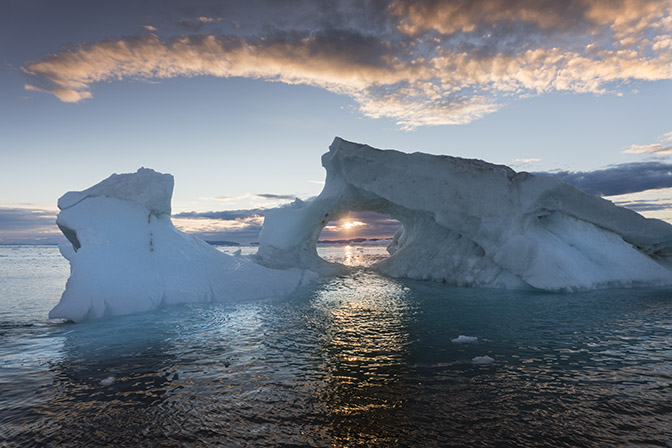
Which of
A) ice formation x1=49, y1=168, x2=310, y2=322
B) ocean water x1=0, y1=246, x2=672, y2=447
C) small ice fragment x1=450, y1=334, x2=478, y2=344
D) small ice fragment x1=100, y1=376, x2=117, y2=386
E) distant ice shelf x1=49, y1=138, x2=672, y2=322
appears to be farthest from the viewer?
distant ice shelf x1=49, y1=138, x2=672, y2=322

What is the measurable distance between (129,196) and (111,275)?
9.91ft

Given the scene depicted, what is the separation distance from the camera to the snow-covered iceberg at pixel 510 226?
520 inches

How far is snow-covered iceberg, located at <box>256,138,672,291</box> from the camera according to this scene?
13.2 m

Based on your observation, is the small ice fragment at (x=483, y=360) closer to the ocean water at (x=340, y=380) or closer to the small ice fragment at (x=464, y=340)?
the ocean water at (x=340, y=380)

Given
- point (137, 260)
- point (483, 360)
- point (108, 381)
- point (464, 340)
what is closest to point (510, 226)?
point (464, 340)

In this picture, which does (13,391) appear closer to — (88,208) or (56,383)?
(56,383)

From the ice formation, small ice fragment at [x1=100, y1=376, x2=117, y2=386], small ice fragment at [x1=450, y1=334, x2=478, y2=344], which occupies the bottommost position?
small ice fragment at [x1=450, y1=334, x2=478, y2=344]

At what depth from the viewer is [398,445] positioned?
3.21m

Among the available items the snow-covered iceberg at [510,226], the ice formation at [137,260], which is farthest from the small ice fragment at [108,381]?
the snow-covered iceberg at [510,226]

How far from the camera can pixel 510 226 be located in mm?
13547

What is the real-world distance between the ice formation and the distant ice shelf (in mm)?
31

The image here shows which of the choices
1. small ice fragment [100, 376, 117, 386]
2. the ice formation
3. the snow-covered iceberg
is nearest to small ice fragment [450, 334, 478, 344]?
small ice fragment [100, 376, 117, 386]

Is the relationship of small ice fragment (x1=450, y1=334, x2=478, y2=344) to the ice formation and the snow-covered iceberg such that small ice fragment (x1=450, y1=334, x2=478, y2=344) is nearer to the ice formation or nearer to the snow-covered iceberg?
the ice formation

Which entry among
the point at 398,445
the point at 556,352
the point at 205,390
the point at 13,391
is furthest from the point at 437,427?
the point at 13,391
